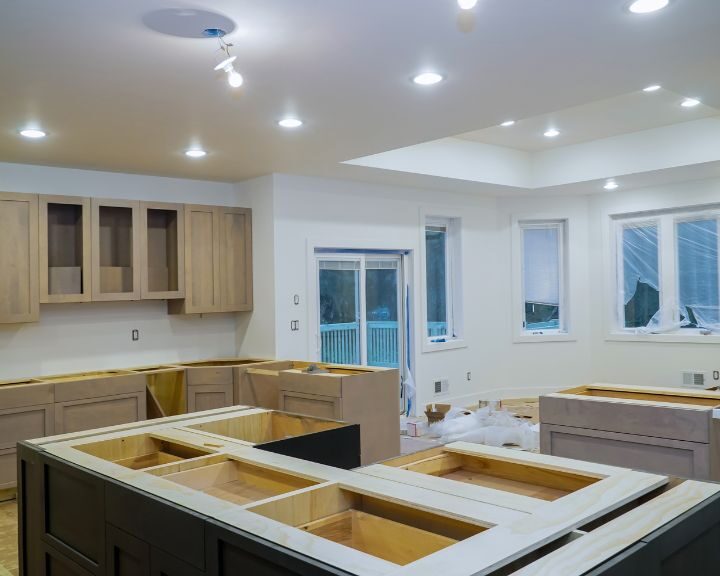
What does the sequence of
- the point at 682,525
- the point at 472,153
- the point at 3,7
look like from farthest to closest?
the point at 472,153
the point at 3,7
the point at 682,525

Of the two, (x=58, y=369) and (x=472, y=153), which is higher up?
(x=472, y=153)

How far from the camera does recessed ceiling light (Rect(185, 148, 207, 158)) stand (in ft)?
16.3

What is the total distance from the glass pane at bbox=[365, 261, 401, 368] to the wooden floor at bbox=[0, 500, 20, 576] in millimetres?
3524

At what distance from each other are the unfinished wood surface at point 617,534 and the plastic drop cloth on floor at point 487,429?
367cm

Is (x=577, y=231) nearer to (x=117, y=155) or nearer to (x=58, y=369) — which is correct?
(x=117, y=155)

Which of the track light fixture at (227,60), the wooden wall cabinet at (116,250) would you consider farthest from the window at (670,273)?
the track light fixture at (227,60)

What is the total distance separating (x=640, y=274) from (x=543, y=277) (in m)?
1.11

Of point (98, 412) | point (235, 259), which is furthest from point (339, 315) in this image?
point (98, 412)

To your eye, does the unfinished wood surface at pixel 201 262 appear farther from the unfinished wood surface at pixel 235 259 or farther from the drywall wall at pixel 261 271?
the drywall wall at pixel 261 271

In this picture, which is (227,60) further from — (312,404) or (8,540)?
(8,540)

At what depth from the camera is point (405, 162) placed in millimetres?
6098

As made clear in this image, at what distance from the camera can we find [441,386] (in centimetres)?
734

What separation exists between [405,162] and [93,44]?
3.59 meters

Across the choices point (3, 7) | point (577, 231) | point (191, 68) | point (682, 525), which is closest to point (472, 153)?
point (577, 231)
